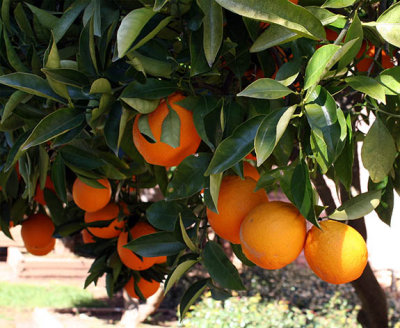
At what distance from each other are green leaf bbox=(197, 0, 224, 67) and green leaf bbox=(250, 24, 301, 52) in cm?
5

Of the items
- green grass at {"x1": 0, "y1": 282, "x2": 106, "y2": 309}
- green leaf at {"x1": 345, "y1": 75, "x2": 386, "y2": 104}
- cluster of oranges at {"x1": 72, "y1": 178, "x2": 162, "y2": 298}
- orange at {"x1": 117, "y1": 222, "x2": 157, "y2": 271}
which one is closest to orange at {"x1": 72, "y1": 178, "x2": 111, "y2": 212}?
cluster of oranges at {"x1": 72, "y1": 178, "x2": 162, "y2": 298}

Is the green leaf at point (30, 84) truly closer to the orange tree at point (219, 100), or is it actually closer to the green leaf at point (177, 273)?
the orange tree at point (219, 100)

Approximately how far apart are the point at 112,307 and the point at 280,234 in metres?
4.43

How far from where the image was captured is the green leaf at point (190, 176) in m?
0.69

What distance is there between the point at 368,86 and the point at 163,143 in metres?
0.27

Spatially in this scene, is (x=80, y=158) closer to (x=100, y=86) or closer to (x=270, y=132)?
(x=100, y=86)

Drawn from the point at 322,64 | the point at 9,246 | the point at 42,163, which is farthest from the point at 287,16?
the point at 9,246

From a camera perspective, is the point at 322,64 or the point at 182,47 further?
the point at 182,47

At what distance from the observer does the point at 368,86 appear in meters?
0.60

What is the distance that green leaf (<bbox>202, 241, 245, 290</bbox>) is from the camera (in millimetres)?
726

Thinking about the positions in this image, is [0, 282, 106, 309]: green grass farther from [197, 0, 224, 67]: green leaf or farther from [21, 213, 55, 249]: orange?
[197, 0, 224, 67]: green leaf

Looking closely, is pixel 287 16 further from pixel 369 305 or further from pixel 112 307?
pixel 112 307

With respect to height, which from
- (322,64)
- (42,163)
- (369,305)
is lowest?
(369,305)

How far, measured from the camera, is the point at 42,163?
35.0 inches
